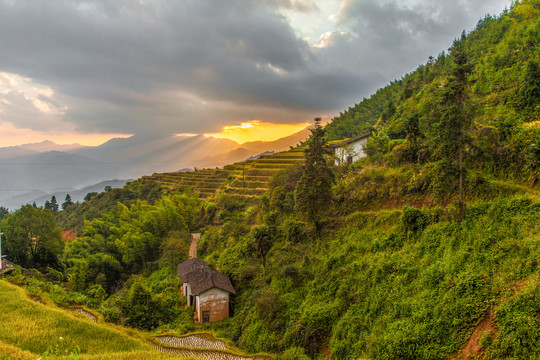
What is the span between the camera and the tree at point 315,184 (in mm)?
16125

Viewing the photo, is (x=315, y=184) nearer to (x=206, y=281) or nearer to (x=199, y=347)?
(x=206, y=281)

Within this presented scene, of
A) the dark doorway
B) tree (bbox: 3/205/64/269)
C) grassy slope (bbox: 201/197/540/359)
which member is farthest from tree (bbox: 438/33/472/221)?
tree (bbox: 3/205/64/269)

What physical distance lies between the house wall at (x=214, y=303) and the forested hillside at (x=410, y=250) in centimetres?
66

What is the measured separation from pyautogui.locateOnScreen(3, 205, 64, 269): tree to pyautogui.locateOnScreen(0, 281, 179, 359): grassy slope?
2158 cm

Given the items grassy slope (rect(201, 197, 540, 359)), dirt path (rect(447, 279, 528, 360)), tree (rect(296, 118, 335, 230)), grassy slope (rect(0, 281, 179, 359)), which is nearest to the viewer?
dirt path (rect(447, 279, 528, 360))

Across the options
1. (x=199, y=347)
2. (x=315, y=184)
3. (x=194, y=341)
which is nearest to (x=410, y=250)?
(x=315, y=184)

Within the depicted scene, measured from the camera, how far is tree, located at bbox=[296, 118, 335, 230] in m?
16.1

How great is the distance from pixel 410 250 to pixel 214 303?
38.4 ft

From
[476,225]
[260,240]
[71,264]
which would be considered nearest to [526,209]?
[476,225]

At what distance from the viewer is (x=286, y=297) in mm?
14766

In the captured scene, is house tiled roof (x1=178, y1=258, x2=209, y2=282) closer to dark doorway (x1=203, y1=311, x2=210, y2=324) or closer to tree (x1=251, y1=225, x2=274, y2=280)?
dark doorway (x1=203, y1=311, x2=210, y2=324)

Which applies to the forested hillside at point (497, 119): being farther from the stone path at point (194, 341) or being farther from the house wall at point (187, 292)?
the house wall at point (187, 292)

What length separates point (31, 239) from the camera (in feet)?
95.8

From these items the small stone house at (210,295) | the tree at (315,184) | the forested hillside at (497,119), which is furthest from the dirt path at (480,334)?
the small stone house at (210,295)
